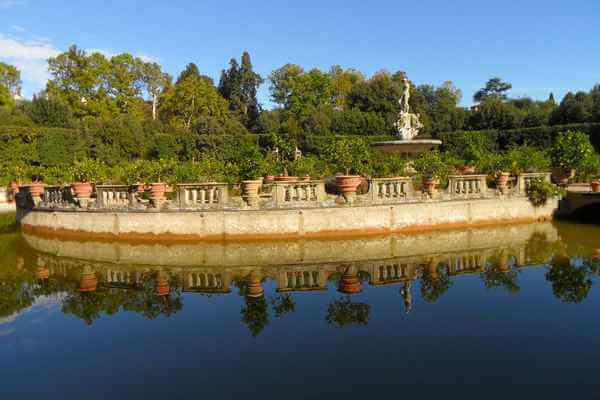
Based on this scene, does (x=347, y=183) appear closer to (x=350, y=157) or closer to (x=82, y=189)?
(x=350, y=157)

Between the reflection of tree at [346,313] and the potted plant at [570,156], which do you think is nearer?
the reflection of tree at [346,313]

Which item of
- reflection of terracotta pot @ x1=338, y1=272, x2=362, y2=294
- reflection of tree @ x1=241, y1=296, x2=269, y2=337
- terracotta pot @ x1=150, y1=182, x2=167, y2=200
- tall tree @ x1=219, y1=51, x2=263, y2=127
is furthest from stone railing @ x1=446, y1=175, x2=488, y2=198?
tall tree @ x1=219, y1=51, x2=263, y2=127

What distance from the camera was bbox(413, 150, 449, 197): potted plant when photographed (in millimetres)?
16312

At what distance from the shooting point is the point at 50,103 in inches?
1698

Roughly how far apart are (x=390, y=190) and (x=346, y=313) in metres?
7.86

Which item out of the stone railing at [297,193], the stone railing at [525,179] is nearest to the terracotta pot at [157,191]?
the stone railing at [297,193]

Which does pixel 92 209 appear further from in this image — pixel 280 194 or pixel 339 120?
pixel 339 120

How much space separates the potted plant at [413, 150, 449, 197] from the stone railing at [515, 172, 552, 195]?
2829 millimetres

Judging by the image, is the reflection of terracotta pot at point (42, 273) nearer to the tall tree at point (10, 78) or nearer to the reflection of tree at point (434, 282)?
the reflection of tree at point (434, 282)

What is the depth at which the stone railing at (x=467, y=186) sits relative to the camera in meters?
16.8

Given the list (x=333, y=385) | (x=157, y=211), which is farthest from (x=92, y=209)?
(x=333, y=385)

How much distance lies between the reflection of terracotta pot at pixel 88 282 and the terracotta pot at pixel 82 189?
16.1 feet

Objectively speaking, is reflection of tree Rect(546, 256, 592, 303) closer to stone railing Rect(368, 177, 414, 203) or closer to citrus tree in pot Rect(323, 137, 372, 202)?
stone railing Rect(368, 177, 414, 203)

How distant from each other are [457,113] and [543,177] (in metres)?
30.8
